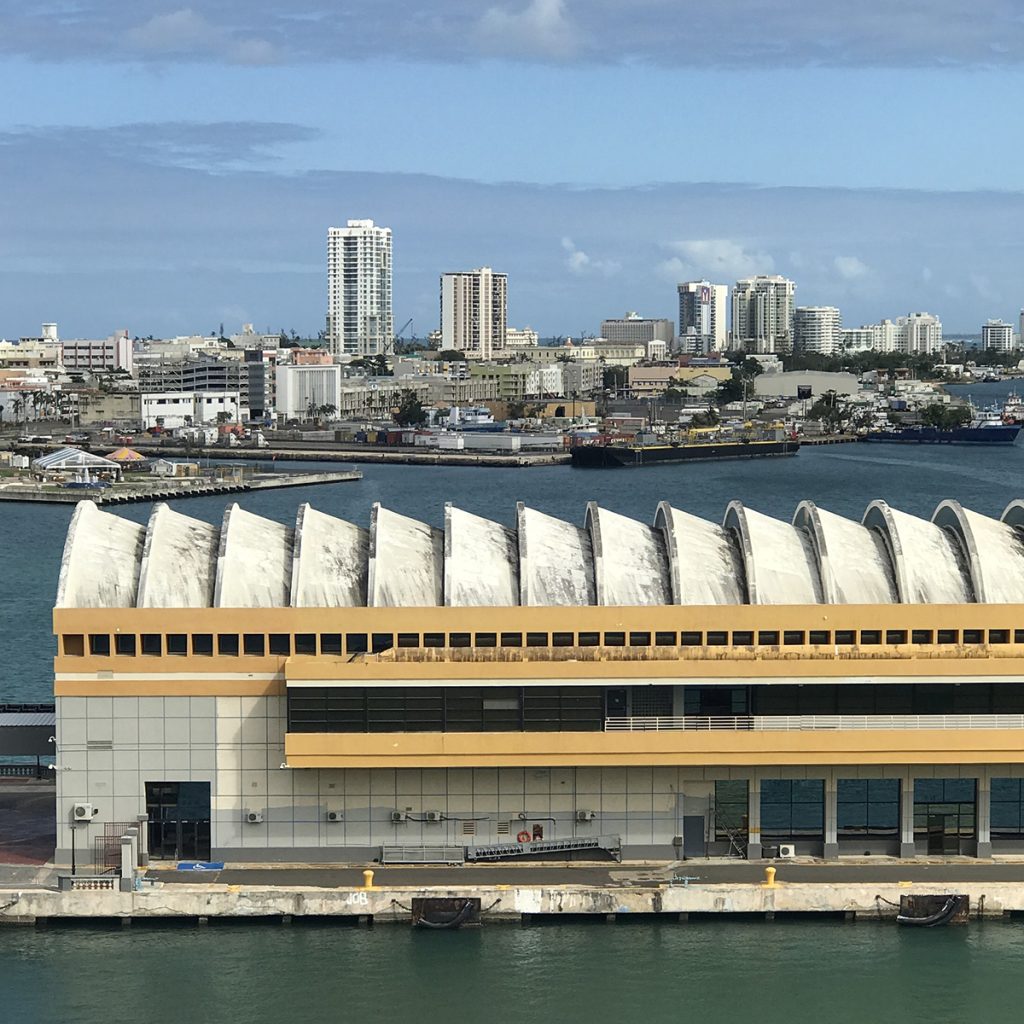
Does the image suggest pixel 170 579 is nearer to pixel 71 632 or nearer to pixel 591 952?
pixel 71 632

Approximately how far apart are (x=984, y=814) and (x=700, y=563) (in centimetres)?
603

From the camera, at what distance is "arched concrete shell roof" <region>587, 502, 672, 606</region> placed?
32.0 meters

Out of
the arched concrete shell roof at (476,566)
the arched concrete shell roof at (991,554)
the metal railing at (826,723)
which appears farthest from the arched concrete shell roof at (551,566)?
the arched concrete shell roof at (991,554)

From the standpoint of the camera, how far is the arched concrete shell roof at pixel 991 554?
3212 centimetres

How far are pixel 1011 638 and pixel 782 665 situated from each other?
3739 millimetres

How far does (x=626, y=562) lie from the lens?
1283 inches

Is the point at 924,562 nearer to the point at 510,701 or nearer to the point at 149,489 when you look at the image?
the point at 510,701

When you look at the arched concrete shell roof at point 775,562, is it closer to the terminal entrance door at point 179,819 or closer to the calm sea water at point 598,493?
the terminal entrance door at point 179,819

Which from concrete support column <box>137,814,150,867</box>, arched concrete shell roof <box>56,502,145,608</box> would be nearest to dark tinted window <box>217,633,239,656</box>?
arched concrete shell roof <box>56,502,145,608</box>

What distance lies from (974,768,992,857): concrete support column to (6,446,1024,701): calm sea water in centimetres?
4461

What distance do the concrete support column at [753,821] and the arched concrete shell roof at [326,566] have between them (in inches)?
272

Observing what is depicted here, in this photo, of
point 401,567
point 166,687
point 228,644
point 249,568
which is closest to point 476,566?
point 401,567

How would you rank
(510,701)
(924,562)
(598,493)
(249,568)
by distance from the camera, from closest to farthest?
1. (510,701)
2. (249,568)
3. (924,562)
4. (598,493)

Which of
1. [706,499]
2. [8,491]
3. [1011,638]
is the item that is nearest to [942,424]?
[706,499]
